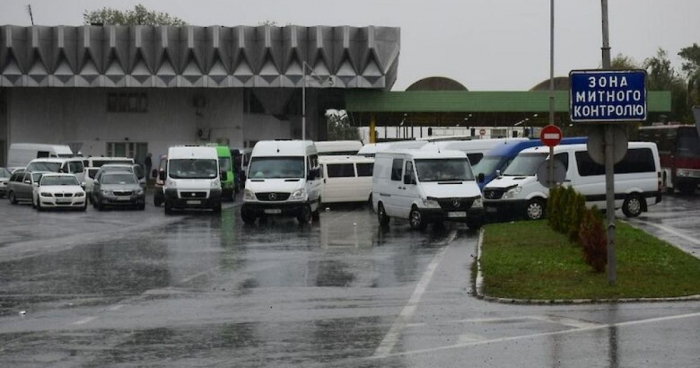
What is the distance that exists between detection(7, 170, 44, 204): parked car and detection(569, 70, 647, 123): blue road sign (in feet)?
126

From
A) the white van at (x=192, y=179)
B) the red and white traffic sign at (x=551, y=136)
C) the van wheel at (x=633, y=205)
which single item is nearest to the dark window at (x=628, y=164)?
the van wheel at (x=633, y=205)

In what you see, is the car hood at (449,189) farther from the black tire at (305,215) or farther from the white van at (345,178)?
the white van at (345,178)

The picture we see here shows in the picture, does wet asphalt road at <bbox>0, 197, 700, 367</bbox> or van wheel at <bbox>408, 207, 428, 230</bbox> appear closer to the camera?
wet asphalt road at <bbox>0, 197, 700, 367</bbox>

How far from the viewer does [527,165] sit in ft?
118

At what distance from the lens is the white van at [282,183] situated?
36.1 metres

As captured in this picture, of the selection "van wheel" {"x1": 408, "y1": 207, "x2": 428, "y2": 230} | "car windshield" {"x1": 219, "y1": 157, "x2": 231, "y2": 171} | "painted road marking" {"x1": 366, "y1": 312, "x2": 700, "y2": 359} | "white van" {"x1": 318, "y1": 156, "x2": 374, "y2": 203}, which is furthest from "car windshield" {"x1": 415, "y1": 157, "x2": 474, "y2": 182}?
"car windshield" {"x1": 219, "y1": 157, "x2": 231, "y2": 171}

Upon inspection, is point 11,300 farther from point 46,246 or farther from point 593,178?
point 593,178

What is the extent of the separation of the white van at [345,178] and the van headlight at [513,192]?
12638 mm

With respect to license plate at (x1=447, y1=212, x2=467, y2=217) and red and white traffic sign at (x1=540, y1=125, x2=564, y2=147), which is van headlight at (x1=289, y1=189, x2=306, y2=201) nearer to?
license plate at (x1=447, y1=212, x2=467, y2=217)

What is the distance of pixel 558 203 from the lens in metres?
27.8

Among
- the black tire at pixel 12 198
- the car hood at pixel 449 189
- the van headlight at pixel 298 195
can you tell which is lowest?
the black tire at pixel 12 198

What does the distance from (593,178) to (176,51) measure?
49.7 meters

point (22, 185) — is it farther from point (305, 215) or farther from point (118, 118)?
point (118, 118)

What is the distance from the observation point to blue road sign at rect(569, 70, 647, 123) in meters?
16.7
